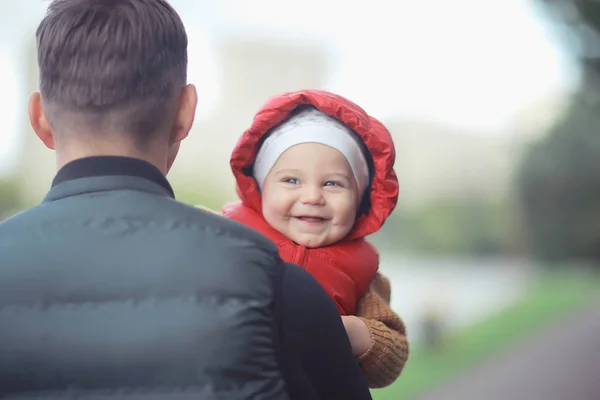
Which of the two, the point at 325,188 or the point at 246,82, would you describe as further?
the point at 246,82

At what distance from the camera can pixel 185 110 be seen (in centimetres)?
147

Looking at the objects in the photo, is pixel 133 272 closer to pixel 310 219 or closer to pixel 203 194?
pixel 310 219

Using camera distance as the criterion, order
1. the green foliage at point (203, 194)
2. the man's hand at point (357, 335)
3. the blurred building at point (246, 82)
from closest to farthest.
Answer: the man's hand at point (357, 335)
the green foliage at point (203, 194)
the blurred building at point (246, 82)

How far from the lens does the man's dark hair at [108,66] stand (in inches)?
53.8

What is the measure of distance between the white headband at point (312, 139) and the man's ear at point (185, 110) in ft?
2.28

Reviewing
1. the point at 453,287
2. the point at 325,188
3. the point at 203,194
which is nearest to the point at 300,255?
the point at 325,188

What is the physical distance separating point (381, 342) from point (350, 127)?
1.86 ft

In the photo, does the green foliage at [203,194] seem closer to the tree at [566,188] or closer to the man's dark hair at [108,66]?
the man's dark hair at [108,66]

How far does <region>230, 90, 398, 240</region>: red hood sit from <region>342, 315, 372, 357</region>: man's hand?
0.34 m

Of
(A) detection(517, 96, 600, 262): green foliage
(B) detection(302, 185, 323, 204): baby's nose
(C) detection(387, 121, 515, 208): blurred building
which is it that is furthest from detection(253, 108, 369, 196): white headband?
(A) detection(517, 96, 600, 262): green foliage

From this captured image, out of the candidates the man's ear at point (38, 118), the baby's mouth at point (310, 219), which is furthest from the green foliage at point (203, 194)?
the man's ear at point (38, 118)

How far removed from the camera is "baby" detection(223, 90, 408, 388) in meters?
2.14

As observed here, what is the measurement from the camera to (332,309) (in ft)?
4.55

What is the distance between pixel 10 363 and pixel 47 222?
22 centimetres
